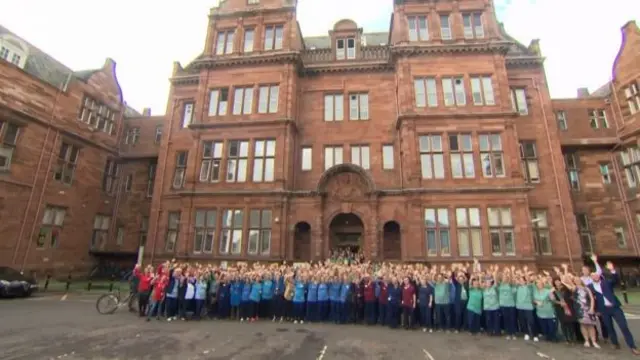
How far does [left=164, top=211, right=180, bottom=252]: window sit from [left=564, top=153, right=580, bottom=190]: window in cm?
3149

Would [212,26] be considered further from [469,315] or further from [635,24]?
[635,24]

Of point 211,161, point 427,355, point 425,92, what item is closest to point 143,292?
point 211,161

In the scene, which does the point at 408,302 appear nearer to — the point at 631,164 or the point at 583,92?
the point at 631,164

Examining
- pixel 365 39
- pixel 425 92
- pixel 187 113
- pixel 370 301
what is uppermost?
pixel 365 39

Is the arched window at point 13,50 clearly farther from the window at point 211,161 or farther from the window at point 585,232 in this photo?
the window at point 585,232

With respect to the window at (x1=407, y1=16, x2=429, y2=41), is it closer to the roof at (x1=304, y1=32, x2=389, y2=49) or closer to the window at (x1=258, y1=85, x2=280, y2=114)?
the roof at (x1=304, y1=32, x2=389, y2=49)

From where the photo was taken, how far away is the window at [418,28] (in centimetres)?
A: 2353

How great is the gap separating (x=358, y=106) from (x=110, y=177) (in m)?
24.1

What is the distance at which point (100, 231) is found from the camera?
2902 centimetres

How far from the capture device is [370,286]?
41.1 ft

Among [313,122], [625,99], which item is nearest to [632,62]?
[625,99]

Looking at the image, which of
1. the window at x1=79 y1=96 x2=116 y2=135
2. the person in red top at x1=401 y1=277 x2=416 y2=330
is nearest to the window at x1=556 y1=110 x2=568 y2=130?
the person in red top at x1=401 y1=277 x2=416 y2=330

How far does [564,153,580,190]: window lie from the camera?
25.8 meters

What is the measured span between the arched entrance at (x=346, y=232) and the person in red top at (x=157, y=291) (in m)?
11.1
